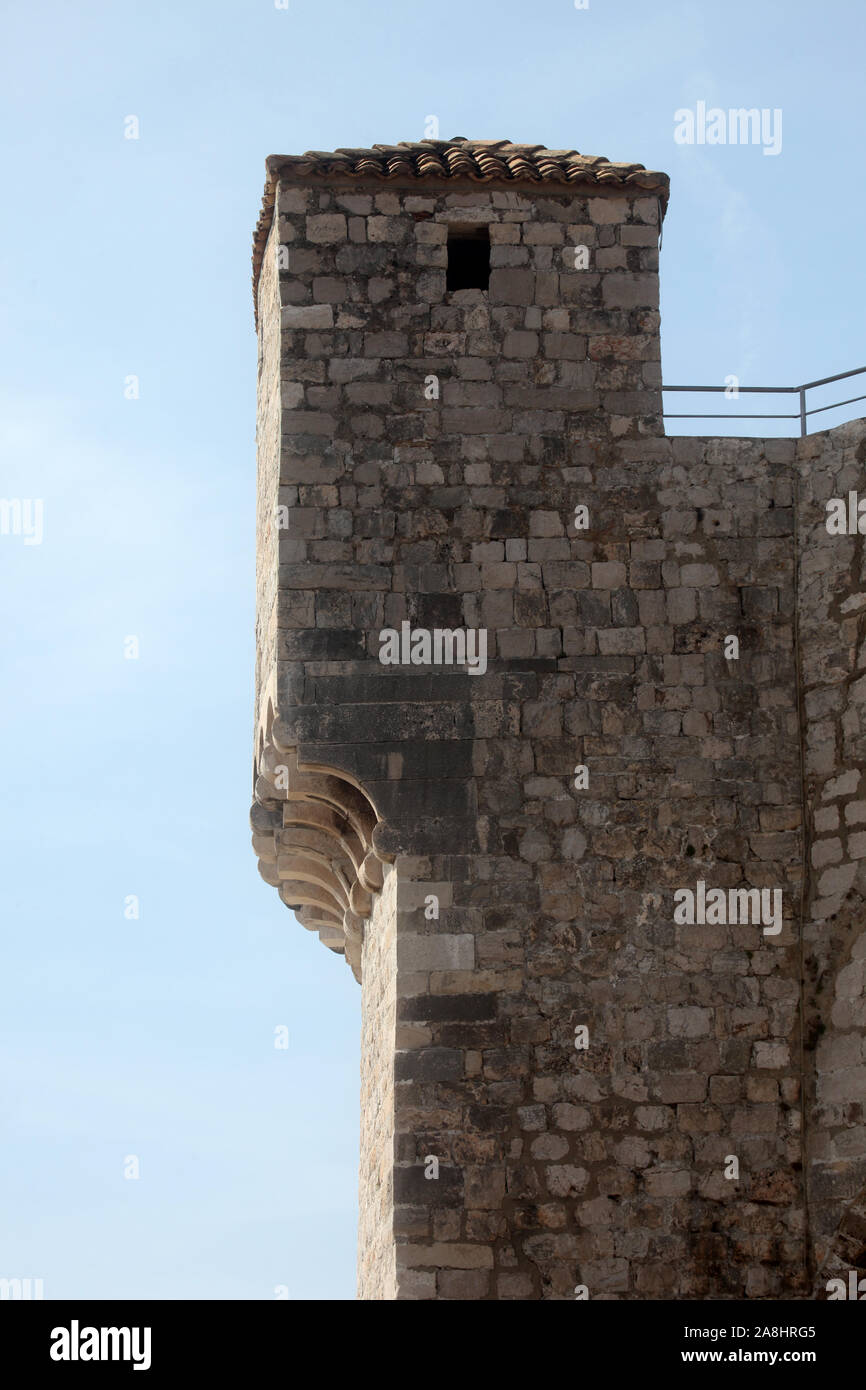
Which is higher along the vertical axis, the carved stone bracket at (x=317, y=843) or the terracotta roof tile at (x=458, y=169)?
the terracotta roof tile at (x=458, y=169)

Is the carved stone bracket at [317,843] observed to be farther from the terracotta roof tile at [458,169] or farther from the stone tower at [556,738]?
the terracotta roof tile at [458,169]

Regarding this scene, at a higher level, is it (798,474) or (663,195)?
(663,195)

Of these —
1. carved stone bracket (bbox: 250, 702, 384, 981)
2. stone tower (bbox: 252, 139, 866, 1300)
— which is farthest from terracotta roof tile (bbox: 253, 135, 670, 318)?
carved stone bracket (bbox: 250, 702, 384, 981)

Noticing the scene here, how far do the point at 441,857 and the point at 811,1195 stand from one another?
2.64 m

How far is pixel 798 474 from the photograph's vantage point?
43.0 feet

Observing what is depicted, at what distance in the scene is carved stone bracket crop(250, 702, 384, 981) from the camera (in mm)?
12789

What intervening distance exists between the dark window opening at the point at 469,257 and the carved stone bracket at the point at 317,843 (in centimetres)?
281

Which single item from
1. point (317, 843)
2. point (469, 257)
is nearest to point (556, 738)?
point (317, 843)

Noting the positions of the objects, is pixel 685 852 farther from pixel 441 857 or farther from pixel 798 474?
pixel 798 474

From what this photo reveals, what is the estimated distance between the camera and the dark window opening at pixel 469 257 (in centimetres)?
1349

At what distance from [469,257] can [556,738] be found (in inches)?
121

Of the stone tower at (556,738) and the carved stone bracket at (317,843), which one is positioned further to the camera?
the carved stone bracket at (317,843)

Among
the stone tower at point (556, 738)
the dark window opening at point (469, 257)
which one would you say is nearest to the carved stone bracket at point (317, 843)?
the stone tower at point (556, 738)
